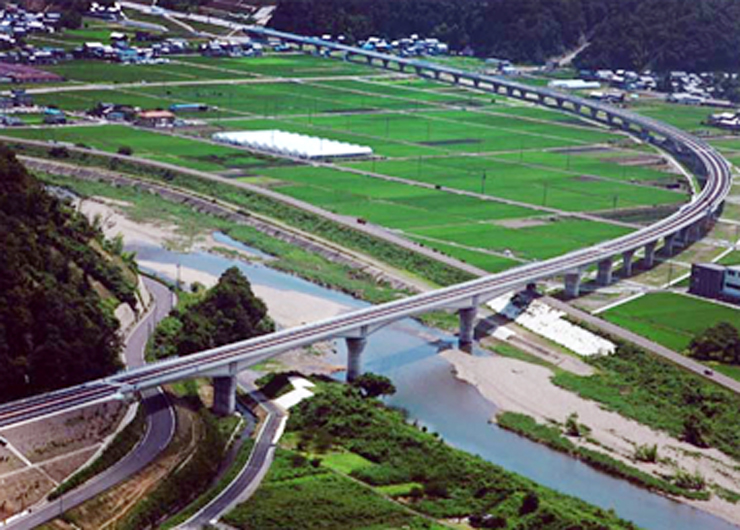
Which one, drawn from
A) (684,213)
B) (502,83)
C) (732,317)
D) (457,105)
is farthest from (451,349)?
(502,83)

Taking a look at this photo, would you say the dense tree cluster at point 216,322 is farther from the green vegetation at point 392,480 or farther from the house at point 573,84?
the house at point 573,84

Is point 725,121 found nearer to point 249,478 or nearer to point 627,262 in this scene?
point 627,262

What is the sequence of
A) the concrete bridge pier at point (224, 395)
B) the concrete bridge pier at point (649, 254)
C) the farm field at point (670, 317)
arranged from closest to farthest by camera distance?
the concrete bridge pier at point (224, 395), the farm field at point (670, 317), the concrete bridge pier at point (649, 254)

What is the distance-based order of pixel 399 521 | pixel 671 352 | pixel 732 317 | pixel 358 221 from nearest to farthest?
pixel 399 521 < pixel 671 352 < pixel 732 317 < pixel 358 221

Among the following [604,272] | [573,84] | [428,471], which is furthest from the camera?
[573,84]

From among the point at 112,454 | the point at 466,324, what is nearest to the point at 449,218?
the point at 466,324

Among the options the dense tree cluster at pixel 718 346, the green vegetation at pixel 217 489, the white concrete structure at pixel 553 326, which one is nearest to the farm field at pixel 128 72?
the white concrete structure at pixel 553 326

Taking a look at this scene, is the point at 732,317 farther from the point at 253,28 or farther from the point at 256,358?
A: the point at 253,28
